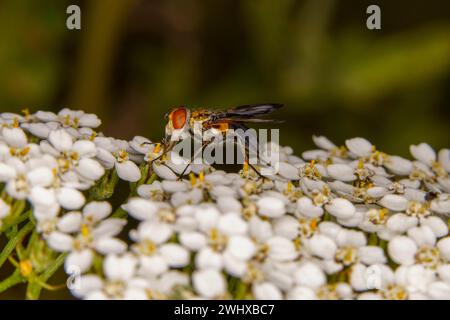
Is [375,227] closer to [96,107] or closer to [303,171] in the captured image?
[303,171]

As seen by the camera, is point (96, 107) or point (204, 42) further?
point (204, 42)

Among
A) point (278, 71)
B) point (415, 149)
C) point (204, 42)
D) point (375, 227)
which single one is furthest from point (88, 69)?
point (375, 227)

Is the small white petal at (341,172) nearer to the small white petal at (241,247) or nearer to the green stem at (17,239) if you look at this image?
the small white petal at (241,247)

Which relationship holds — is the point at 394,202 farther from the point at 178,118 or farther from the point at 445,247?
the point at 178,118

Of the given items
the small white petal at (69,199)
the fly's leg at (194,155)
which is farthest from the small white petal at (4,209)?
the fly's leg at (194,155)

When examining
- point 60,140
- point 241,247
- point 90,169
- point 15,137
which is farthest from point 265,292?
point 15,137
